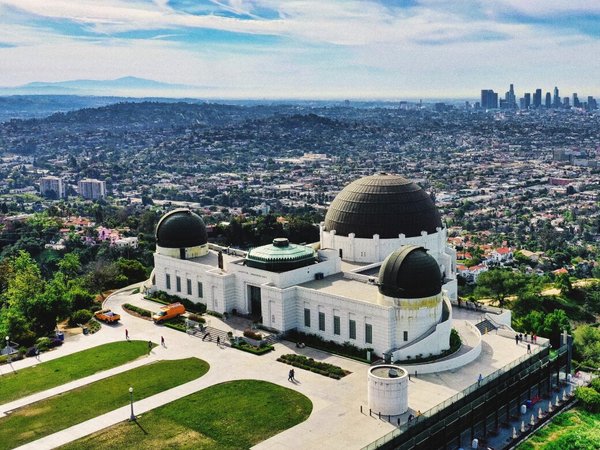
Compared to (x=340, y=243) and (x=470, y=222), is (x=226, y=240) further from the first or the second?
(x=470, y=222)

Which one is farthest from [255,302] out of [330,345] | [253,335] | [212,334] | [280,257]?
[330,345]

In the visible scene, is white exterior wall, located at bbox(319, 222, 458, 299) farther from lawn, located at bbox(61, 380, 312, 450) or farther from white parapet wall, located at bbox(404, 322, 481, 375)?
lawn, located at bbox(61, 380, 312, 450)

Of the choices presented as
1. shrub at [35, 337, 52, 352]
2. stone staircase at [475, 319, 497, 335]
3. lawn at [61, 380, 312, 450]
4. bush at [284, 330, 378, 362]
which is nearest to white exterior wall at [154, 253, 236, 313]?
bush at [284, 330, 378, 362]

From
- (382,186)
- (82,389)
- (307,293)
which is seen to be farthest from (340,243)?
(82,389)

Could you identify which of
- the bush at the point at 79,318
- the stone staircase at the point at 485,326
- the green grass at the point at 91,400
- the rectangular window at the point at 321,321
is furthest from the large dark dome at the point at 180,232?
the stone staircase at the point at 485,326

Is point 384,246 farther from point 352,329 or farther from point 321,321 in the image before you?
point 352,329

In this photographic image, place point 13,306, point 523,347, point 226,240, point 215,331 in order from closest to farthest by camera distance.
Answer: point 523,347, point 215,331, point 13,306, point 226,240

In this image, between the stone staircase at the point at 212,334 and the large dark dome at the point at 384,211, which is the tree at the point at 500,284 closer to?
the large dark dome at the point at 384,211
